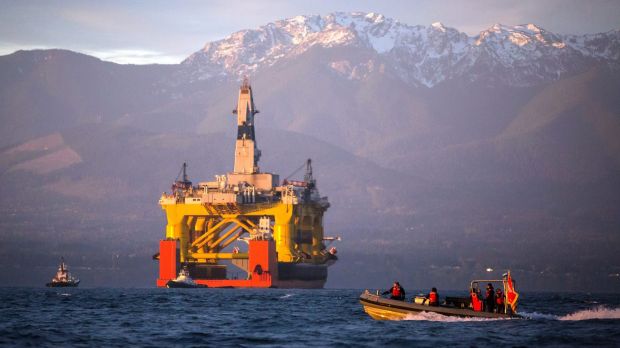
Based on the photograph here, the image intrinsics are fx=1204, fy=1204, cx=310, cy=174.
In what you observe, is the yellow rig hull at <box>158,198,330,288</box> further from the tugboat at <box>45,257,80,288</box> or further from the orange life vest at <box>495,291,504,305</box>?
the orange life vest at <box>495,291,504,305</box>

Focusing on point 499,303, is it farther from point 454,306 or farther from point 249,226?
point 249,226

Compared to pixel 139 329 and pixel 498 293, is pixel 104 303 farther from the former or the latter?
pixel 498 293

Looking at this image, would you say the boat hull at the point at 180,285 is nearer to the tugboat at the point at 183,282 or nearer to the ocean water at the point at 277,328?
the tugboat at the point at 183,282

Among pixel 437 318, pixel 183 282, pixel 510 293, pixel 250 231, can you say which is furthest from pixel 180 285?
pixel 510 293

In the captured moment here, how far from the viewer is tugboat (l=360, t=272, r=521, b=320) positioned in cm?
6806

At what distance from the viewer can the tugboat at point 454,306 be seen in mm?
68062

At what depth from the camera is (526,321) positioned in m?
70.6

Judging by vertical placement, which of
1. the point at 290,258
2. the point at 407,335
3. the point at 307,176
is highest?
the point at 307,176

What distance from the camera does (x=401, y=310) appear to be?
69.2 m

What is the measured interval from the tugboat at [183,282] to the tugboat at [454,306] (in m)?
72.8

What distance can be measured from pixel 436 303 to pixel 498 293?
3842 millimetres

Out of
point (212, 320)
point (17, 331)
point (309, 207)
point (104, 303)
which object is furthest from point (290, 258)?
point (17, 331)

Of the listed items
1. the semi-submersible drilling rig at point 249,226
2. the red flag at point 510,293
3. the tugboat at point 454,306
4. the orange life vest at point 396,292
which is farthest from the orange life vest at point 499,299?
the semi-submersible drilling rig at point 249,226

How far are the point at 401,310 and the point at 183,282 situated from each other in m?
75.4
